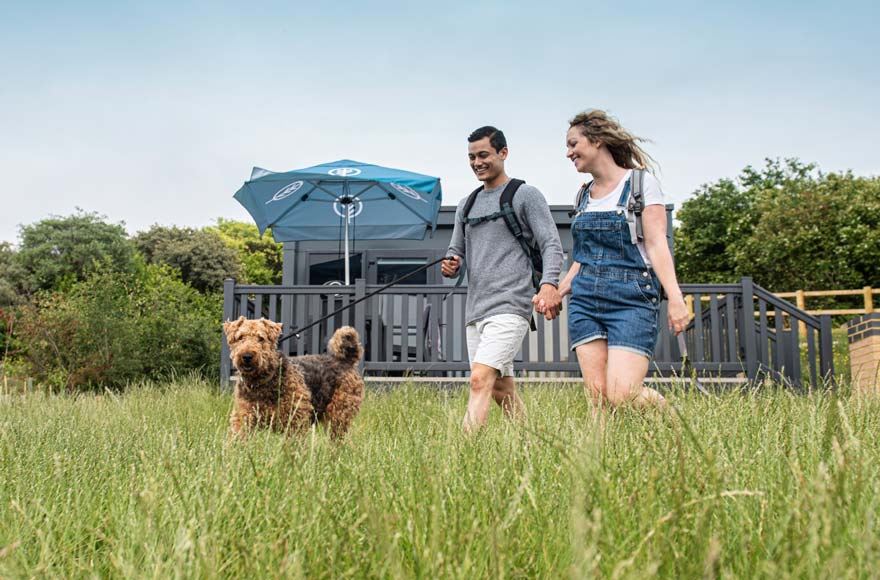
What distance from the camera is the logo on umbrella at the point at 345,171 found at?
31.1 feet

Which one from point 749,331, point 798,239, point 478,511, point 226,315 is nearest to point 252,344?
point 478,511

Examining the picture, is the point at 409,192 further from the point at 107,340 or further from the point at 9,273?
the point at 9,273

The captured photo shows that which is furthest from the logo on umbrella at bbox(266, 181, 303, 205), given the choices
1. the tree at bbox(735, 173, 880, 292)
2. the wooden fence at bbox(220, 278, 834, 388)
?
the tree at bbox(735, 173, 880, 292)

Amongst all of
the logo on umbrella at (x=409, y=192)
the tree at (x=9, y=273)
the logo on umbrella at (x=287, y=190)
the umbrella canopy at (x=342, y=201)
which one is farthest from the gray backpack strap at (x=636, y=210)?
the tree at (x=9, y=273)

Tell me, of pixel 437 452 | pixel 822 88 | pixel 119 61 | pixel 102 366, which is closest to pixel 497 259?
pixel 437 452

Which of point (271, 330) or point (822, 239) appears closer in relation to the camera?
point (271, 330)

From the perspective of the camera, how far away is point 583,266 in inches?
140

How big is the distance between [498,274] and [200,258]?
29994mm

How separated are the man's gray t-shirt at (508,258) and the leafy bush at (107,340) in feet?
19.7

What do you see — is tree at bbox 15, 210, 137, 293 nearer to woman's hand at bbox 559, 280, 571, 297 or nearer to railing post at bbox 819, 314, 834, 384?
railing post at bbox 819, 314, 834, 384

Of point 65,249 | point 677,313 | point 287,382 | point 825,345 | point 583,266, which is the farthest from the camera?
point 65,249

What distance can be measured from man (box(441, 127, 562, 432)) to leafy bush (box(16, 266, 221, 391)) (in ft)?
19.5

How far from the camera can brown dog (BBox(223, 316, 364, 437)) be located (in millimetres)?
4312

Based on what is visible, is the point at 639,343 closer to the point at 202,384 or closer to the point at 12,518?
the point at 12,518
